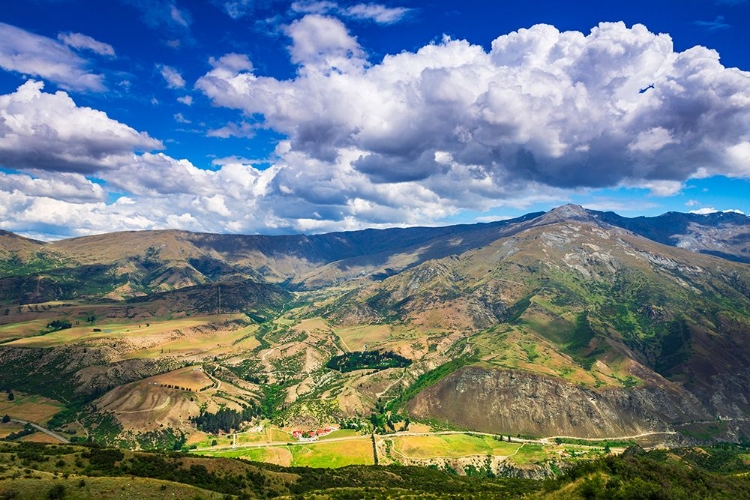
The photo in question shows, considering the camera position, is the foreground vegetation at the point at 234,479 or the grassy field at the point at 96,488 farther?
the foreground vegetation at the point at 234,479

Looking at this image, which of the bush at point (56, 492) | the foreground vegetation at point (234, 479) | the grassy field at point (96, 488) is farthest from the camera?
the foreground vegetation at point (234, 479)

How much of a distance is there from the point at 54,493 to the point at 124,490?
1445 cm

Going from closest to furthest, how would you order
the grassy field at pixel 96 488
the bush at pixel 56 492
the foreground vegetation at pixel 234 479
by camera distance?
1. the grassy field at pixel 96 488
2. the bush at pixel 56 492
3. the foreground vegetation at pixel 234 479

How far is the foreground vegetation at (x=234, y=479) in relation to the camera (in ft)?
323

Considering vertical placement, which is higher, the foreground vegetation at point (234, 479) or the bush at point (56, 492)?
the bush at point (56, 492)

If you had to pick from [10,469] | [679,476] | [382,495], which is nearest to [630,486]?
[679,476]

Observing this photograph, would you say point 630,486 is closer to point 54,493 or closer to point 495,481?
point 495,481

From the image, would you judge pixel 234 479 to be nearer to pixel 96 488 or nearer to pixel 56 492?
pixel 96 488

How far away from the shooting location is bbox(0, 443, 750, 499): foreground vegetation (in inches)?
3878

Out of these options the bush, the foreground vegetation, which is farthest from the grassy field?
the foreground vegetation

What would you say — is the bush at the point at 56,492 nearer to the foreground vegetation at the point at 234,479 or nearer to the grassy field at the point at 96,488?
the grassy field at the point at 96,488

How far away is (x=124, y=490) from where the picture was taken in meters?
104

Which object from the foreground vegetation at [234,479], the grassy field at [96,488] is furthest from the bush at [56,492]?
the foreground vegetation at [234,479]

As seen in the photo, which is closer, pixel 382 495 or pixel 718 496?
pixel 718 496
